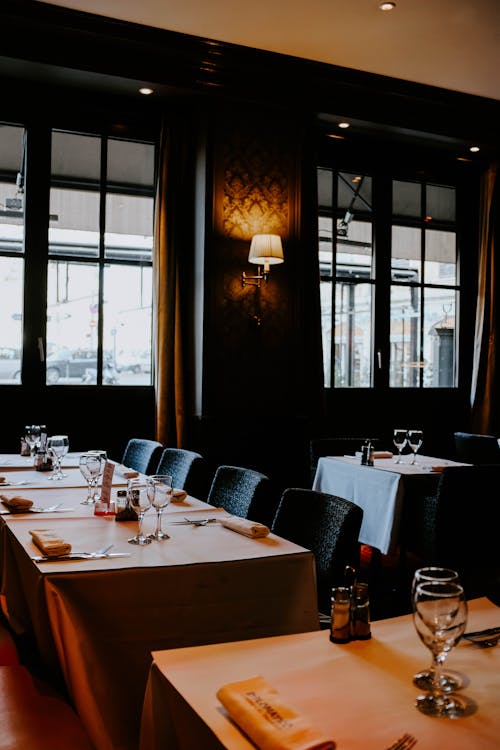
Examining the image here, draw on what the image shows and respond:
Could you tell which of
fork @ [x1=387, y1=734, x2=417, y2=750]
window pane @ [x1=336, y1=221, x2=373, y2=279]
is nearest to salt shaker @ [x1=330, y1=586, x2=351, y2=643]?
fork @ [x1=387, y1=734, x2=417, y2=750]

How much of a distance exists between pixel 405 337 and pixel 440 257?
936mm

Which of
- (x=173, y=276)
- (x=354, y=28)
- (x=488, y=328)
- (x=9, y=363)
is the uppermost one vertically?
(x=354, y=28)

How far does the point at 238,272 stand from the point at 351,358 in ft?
5.07

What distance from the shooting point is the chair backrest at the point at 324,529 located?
88.3 inches

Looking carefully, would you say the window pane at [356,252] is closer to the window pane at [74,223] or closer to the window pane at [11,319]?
the window pane at [74,223]

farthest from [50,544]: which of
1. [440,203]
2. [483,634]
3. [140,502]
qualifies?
[440,203]

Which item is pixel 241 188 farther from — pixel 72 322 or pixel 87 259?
pixel 72 322

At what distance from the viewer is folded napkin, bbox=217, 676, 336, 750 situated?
3.00 feet

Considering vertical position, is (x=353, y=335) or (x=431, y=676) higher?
(x=353, y=335)

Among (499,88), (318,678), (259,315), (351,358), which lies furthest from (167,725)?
(499,88)

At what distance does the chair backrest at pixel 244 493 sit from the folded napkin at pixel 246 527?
390mm

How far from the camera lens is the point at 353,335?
21.7ft

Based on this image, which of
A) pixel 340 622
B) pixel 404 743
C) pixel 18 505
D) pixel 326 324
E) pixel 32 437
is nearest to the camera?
pixel 404 743

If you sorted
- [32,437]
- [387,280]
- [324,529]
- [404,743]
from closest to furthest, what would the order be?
[404,743] → [324,529] → [32,437] → [387,280]
